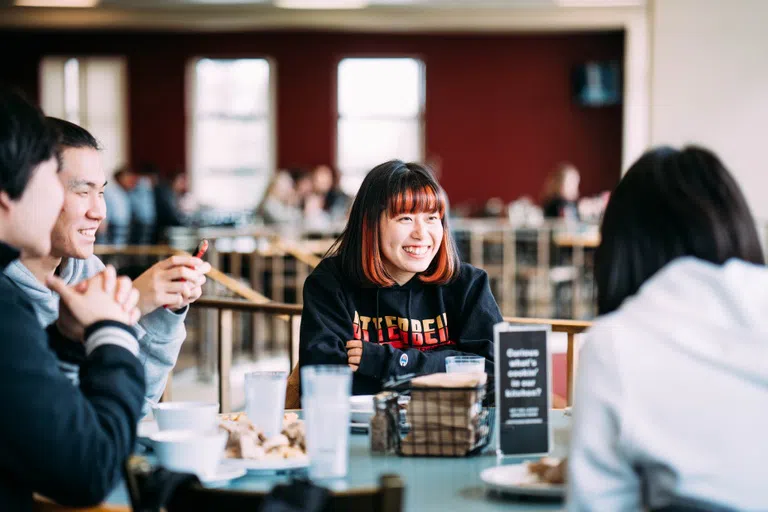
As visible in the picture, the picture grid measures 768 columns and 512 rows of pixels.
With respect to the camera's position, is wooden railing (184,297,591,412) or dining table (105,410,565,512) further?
wooden railing (184,297,591,412)

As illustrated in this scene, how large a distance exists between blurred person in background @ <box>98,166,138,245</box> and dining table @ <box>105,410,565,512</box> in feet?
23.5

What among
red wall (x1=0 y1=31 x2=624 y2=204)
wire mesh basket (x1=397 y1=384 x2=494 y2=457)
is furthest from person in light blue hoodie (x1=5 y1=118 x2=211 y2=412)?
red wall (x1=0 y1=31 x2=624 y2=204)

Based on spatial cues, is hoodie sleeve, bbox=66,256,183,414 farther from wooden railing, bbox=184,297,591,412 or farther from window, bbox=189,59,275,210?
window, bbox=189,59,275,210

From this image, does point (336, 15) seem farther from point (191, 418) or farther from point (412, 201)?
point (191, 418)

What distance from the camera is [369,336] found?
2.18m

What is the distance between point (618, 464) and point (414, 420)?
0.44 meters

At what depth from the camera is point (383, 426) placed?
151 cm

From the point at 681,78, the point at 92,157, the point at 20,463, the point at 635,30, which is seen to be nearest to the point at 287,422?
the point at 20,463

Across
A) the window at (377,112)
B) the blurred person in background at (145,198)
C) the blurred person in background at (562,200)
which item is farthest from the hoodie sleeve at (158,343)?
the window at (377,112)

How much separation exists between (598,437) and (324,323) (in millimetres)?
1056

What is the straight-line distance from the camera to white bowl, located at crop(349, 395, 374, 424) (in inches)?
67.0

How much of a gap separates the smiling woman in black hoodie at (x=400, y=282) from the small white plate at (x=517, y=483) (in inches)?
28.4

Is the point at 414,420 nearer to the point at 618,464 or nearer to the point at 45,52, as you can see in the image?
the point at 618,464

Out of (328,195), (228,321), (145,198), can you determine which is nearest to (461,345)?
(228,321)
